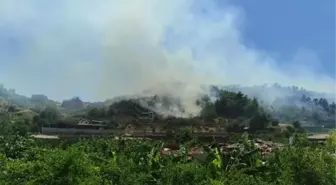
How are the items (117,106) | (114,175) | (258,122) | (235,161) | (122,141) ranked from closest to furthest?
(114,175) → (235,161) → (122,141) → (258,122) → (117,106)

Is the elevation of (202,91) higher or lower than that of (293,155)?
higher

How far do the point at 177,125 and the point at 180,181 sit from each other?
77.6 meters

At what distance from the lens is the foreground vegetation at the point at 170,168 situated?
16.7 m

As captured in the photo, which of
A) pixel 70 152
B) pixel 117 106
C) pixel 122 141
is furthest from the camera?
pixel 117 106

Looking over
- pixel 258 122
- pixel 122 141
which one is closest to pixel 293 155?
pixel 122 141

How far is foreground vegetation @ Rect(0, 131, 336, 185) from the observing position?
54.8 feet

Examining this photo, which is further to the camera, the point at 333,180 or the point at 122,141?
the point at 122,141

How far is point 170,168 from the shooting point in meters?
20.0

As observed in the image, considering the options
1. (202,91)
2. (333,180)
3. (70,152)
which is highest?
(202,91)

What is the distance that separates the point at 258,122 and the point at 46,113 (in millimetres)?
43900

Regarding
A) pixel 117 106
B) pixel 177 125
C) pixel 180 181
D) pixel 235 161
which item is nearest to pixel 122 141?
pixel 235 161

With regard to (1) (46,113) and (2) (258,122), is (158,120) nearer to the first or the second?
(2) (258,122)

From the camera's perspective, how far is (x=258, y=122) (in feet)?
312

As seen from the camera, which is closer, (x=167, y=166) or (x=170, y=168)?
(x=170, y=168)
